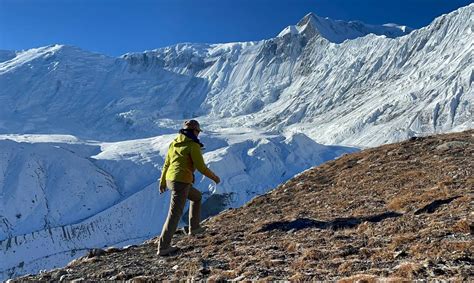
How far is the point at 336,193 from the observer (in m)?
15.0

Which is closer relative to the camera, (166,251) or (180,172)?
(166,251)

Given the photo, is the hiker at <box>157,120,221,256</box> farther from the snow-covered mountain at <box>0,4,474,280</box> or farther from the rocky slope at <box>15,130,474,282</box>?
the snow-covered mountain at <box>0,4,474,280</box>

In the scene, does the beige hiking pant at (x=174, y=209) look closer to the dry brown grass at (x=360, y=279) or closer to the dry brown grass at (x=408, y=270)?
the dry brown grass at (x=360, y=279)

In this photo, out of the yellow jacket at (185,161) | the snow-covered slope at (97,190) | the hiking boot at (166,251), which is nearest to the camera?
the hiking boot at (166,251)

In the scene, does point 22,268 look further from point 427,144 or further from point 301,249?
point 301,249

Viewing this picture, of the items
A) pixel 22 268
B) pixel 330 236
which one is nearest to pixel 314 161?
pixel 22 268

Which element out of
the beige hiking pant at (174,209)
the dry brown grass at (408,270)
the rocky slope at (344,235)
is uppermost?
the beige hiking pant at (174,209)

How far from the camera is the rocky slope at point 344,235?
735 cm

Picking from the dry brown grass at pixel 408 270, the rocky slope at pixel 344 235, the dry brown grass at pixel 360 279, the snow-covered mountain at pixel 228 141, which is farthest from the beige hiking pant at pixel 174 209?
the snow-covered mountain at pixel 228 141

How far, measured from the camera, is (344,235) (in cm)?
973

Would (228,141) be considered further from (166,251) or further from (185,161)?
(166,251)

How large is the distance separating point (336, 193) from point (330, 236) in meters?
Answer: 5.30

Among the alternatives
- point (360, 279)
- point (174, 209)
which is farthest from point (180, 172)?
point (360, 279)

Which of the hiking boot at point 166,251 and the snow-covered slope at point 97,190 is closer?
the hiking boot at point 166,251
